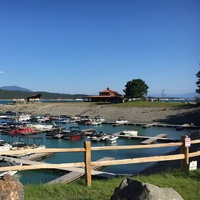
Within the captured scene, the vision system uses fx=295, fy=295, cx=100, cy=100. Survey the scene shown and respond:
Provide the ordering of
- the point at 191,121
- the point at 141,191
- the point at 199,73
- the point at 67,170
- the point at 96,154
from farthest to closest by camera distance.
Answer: the point at 199,73 < the point at 191,121 < the point at 96,154 < the point at 67,170 < the point at 141,191

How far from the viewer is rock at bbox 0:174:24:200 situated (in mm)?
5046

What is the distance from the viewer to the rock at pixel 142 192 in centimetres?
499

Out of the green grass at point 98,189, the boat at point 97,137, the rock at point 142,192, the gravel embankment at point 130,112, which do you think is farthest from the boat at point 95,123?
the rock at point 142,192

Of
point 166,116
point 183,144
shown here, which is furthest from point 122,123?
point 183,144

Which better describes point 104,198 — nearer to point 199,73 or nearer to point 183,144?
point 183,144

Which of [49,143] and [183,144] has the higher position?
[183,144]

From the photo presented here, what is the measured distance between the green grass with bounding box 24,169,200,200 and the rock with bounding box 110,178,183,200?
165cm

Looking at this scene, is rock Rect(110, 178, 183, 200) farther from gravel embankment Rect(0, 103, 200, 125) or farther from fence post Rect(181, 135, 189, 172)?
gravel embankment Rect(0, 103, 200, 125)

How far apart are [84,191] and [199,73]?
76136 mm

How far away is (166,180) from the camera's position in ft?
27.9

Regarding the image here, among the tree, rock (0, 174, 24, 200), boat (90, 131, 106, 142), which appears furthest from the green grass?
the tree

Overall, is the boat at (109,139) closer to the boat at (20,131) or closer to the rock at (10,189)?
the boat at (20,131)

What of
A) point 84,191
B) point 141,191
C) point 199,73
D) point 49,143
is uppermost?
point 199,73

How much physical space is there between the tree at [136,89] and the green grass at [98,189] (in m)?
101
